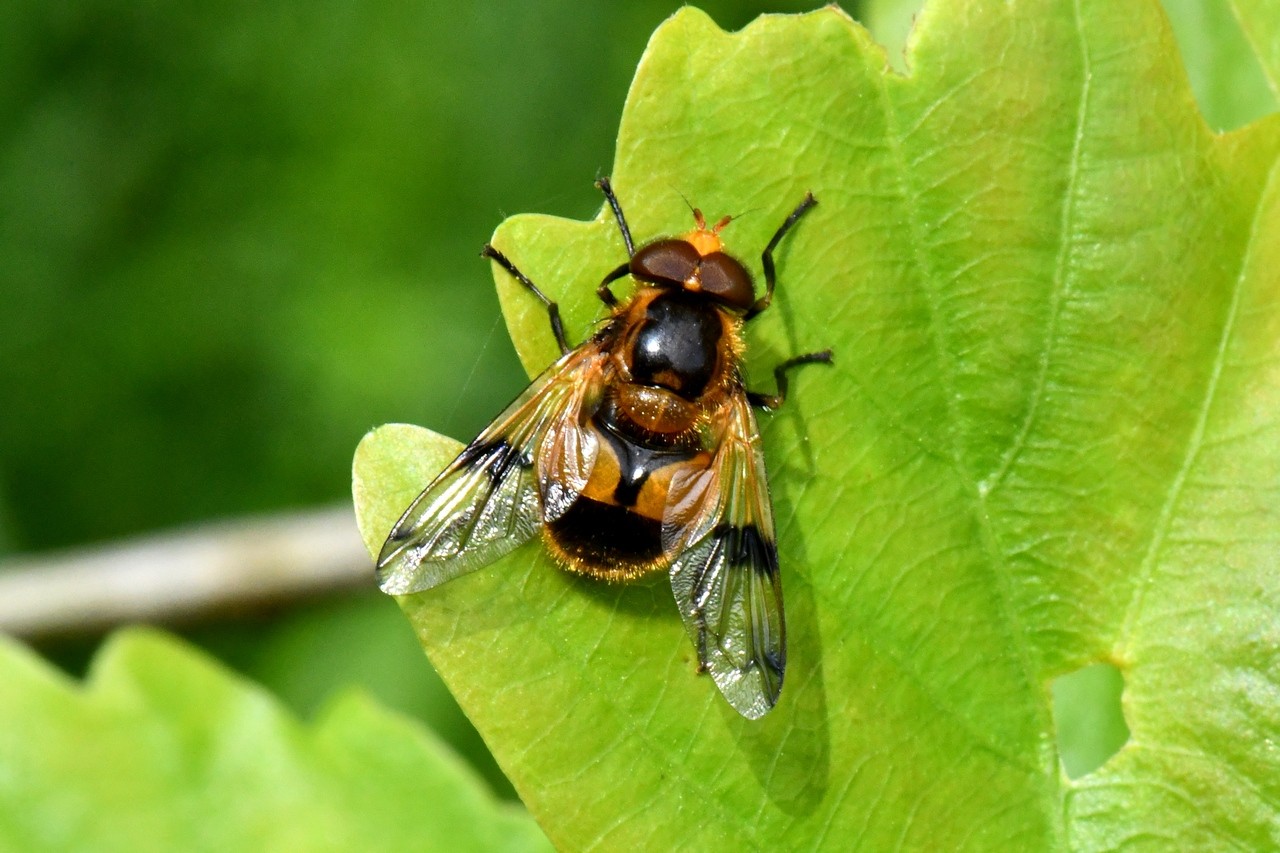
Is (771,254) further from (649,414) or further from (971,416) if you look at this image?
(649,414)

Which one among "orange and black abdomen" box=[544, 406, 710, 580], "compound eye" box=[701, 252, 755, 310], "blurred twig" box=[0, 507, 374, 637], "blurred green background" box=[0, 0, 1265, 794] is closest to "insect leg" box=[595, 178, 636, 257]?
"compound eye" box=[701, 252, 755, 310]

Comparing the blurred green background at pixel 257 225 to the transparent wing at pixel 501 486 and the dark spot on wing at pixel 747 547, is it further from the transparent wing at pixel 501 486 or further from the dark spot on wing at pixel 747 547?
the dark spot on wing at pixel 747 547

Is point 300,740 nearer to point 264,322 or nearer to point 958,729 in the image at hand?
point 958,729

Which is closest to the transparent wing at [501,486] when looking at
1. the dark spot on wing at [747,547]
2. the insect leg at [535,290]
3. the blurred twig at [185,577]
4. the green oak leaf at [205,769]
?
the insect leg at [535,290]

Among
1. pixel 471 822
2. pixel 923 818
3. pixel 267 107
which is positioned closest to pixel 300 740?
pixel 471 822

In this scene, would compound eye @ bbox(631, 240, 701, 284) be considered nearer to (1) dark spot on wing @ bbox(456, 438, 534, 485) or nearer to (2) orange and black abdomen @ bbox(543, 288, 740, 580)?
(2) orange and black abdomen @ bbox(543, 288, 740, 580)

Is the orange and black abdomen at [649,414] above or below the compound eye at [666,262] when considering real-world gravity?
below

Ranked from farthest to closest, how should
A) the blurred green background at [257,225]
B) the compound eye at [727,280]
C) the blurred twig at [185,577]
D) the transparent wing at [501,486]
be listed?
the blurred green background at [257,225] < the blurred twig at [185,577] < the compound eye at [727,280] < the transparent wing at [501,486]
